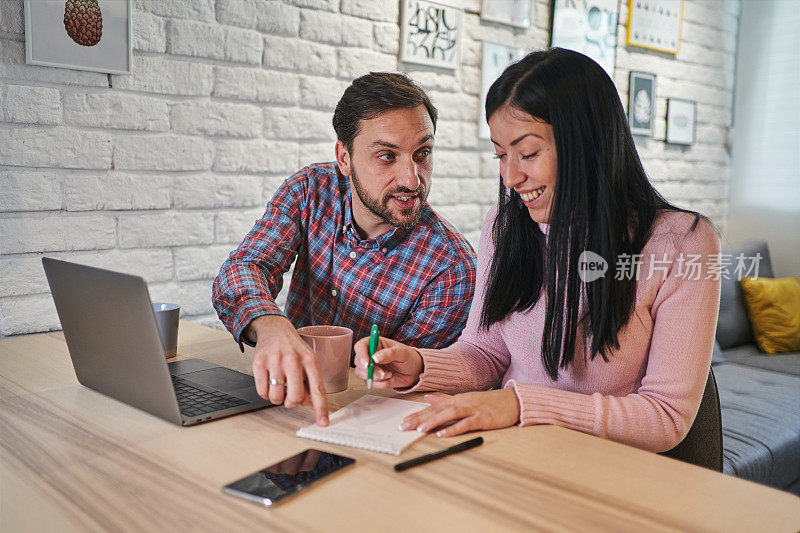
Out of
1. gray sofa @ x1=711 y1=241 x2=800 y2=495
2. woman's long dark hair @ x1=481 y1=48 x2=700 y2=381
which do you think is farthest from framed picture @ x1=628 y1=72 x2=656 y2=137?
woman's long dark hair @ x1=481 y1=48 x2=700 y2=381

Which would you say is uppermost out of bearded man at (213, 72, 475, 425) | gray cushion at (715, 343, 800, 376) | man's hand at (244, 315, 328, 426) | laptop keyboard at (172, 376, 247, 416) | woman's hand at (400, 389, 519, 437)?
bearded man at (213, 72, 475, 425)

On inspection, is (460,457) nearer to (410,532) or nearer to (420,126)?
(410,532)

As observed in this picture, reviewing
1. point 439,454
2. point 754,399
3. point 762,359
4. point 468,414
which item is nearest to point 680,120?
point 762,359

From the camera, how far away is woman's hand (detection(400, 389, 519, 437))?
95 centimetres

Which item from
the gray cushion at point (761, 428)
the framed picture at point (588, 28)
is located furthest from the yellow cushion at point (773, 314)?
the framed picture at point (588, 28)

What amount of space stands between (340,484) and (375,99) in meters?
1.00

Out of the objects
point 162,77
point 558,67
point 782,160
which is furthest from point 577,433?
point 782,160

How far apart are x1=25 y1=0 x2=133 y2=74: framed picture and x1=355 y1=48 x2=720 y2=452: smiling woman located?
95cm

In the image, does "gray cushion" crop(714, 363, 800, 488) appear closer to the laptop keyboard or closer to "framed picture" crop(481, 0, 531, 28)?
the laptop keyboard

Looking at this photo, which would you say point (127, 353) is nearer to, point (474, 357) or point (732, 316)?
point (474, 357)

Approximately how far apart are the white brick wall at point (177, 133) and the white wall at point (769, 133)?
6.38 feet

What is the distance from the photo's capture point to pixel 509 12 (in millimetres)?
2531

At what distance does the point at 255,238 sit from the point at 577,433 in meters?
0.87

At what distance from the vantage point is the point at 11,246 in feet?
5.08
